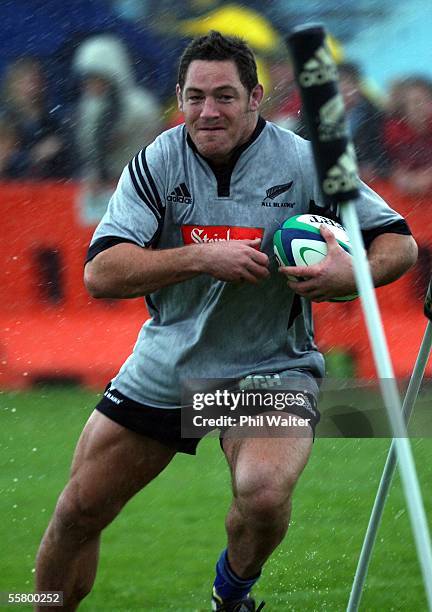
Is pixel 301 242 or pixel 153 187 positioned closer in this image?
pixel 301 242

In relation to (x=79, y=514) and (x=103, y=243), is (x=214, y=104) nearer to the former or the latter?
(x=103, y=243)

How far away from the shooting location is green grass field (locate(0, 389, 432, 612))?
5.94m

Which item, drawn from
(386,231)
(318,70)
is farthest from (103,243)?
(318,70)

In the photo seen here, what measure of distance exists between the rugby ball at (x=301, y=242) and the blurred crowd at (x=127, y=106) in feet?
19.0

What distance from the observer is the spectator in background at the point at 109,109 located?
11.3 m

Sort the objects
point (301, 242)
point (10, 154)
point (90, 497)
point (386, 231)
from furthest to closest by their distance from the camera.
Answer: point (10, 154) < point (386, 231) < point (90, 497) < point (301, 242)

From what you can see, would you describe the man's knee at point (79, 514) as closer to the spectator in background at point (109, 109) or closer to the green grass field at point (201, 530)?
the green grass field at point (201, 530)

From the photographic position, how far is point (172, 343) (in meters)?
5.20

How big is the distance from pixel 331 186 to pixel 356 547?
11.4 feet

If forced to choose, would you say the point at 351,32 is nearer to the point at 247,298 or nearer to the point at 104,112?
the point at 104,112

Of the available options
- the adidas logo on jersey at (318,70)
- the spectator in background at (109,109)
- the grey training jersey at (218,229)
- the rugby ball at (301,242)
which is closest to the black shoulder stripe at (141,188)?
the grey training jersey at (218,229)

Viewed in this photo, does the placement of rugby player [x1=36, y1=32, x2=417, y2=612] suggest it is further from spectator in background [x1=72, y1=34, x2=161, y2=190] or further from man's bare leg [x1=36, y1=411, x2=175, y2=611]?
spectator in background [x1=72, y1=34, x2=161, y2=190]

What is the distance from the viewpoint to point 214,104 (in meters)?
4.95

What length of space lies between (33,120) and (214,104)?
21.7 feet
